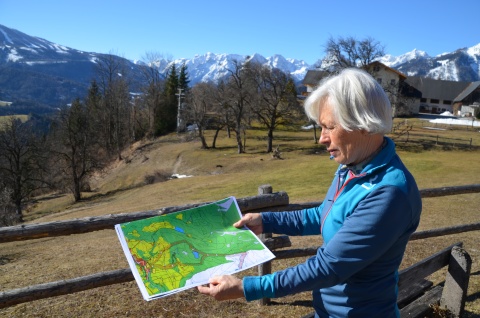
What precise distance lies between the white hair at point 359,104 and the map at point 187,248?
37.9 inches

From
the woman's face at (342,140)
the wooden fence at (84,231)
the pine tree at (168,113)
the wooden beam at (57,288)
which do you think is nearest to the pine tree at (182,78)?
the pine tree at (168,113)

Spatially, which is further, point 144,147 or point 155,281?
point 144,147

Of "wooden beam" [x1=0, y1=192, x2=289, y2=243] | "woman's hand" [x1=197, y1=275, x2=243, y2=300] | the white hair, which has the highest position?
the white hair

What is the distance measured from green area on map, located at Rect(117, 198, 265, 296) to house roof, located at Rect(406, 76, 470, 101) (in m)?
88.5

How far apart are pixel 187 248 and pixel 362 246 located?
1086 mm

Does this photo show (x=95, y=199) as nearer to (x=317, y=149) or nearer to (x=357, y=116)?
(x=317, y=149)

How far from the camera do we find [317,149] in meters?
42.0

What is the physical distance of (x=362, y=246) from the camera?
1702 millimetres

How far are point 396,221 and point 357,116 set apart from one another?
0.52 m

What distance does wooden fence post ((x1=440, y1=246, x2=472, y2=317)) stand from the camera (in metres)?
4.11

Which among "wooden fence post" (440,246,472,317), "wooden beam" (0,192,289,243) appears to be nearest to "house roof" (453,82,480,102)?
"wooden fence post" (440,246,472,317)

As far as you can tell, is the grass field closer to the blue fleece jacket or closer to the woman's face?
the blue fleece jacket

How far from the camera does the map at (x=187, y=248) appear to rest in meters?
2.09

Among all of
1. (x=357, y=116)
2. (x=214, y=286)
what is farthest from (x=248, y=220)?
(x=357, y=116)
